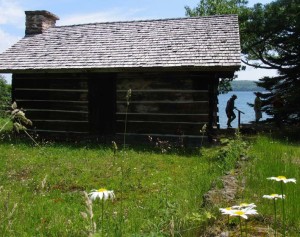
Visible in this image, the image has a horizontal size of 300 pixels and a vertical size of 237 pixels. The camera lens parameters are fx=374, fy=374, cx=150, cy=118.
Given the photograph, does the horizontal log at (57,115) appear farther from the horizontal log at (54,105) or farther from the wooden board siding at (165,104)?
the wooden board siding at (165,104)

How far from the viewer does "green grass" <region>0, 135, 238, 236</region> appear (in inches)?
146

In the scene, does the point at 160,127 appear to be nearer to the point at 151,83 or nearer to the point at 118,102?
the point at 151,83

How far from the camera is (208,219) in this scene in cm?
327

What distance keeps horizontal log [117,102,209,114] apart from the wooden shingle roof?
1396 millimetres

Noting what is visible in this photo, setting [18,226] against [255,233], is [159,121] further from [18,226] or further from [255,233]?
[255,233]

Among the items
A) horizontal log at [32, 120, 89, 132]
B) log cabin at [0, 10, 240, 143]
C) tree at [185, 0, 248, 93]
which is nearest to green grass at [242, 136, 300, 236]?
log cabin at [0, 10, 240, 143]

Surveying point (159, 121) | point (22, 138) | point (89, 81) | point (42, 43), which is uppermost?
point (42, 43)

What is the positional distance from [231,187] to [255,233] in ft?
5.27

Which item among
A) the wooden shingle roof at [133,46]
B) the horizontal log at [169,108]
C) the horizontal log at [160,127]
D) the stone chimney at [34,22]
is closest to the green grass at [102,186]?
the horizontal log at [160,127]

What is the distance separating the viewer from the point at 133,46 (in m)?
13.6

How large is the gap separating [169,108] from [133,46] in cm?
288

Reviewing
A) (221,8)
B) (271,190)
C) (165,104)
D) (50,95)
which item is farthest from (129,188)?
(221,8)

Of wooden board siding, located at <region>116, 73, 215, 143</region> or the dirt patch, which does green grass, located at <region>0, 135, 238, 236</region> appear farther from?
wooden board siding, located at <region>116, 73, 215, 143</region>

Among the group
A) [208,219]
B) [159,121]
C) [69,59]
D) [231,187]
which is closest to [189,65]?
[159,121]
